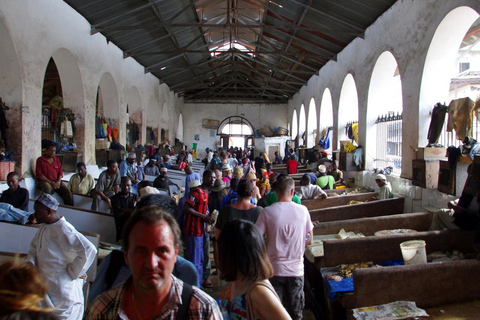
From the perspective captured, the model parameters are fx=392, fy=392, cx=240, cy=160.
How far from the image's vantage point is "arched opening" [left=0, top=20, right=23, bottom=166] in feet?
21.8

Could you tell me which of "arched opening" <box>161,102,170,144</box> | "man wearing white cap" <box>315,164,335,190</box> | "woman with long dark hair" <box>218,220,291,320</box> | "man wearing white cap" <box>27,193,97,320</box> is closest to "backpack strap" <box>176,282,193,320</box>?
"woman with long dark hair" <box>218,220,291,320</box>

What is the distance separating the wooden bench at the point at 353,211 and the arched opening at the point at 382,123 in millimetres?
1920

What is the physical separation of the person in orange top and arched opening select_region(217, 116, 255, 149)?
62.5ft

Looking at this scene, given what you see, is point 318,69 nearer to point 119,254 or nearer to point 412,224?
point 412,224

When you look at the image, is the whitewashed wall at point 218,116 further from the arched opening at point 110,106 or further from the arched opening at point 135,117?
the arched opening at point 110,106

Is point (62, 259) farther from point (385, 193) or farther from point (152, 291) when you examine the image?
point (385, 193)

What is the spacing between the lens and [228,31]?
599 inches

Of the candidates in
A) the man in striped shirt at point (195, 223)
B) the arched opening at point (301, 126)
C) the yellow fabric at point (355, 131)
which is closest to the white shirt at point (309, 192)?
the man in striped shirt at point (195, 223)

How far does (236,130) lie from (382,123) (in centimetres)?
1752

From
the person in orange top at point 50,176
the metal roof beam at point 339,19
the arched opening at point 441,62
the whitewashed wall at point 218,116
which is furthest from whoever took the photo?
the whitewashed wall at point 218,116

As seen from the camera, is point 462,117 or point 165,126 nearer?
point 462,117

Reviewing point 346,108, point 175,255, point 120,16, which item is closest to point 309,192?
point 346,108

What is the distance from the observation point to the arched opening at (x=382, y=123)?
8.59 meters

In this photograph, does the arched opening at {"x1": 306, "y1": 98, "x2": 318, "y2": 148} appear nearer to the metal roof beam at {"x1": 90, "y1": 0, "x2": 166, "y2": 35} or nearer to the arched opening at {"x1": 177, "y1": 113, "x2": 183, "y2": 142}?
the arched opening at {"x1": 177, "y1": 113, "x2": 183, "y2": 142}
